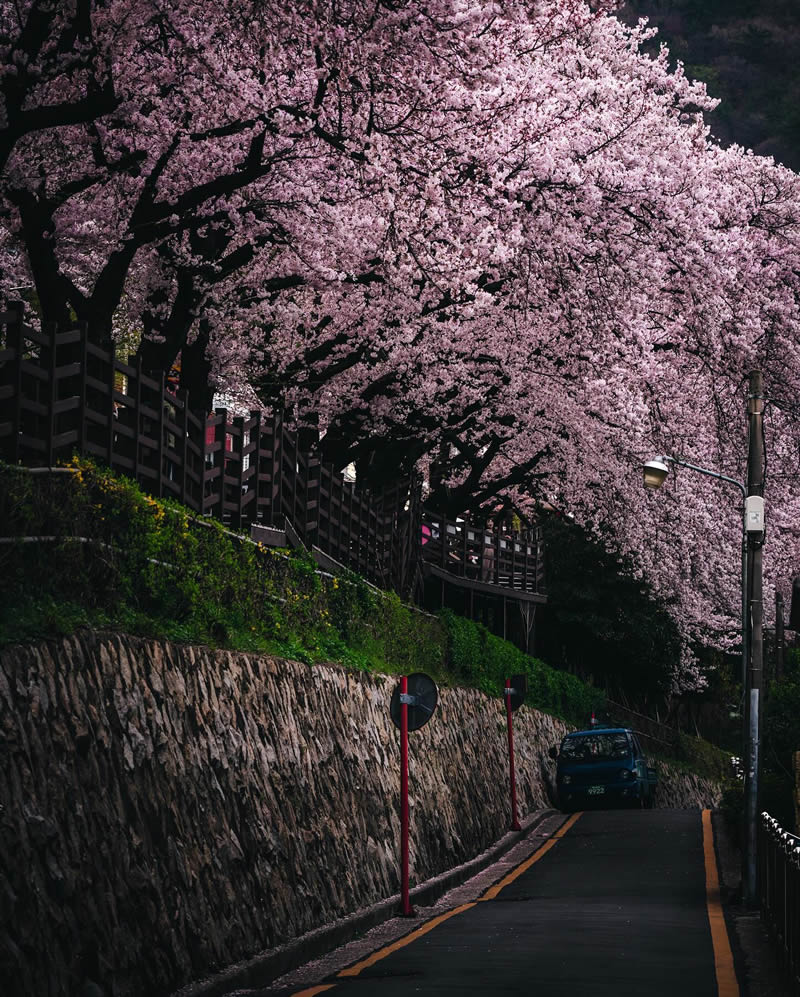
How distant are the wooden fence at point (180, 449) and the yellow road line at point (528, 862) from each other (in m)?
5.94

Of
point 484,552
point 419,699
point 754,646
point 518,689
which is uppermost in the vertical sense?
point 484,552

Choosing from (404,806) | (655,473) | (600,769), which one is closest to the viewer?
(404,806)

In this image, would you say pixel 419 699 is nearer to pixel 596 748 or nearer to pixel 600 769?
pixel 596 748

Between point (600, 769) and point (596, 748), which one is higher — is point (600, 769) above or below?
below

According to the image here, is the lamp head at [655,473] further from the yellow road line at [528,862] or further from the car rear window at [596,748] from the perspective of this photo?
the car rear window at [596,748]

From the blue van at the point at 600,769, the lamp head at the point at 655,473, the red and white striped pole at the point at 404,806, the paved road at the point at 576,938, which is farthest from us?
the blue van at the point at 600,769

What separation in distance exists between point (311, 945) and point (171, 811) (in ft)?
10.7

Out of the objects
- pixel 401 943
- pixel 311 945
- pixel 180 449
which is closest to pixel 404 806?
pixel 401 943

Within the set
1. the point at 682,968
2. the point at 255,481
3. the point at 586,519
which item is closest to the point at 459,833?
the point at 255,481

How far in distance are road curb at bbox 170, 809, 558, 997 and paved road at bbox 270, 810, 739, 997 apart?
50 centimetres

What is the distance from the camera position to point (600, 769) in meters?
→ 35.9

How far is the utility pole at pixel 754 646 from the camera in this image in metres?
18.6

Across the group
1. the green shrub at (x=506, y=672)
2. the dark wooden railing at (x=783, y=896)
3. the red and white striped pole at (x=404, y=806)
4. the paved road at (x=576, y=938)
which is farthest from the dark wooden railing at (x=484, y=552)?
the dark wooden railing at (x=783, y=896)

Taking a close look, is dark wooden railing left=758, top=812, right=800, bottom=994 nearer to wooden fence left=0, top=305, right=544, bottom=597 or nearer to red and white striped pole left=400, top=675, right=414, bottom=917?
red and white striped pole left=400, top=675, right=414, bottom=917
